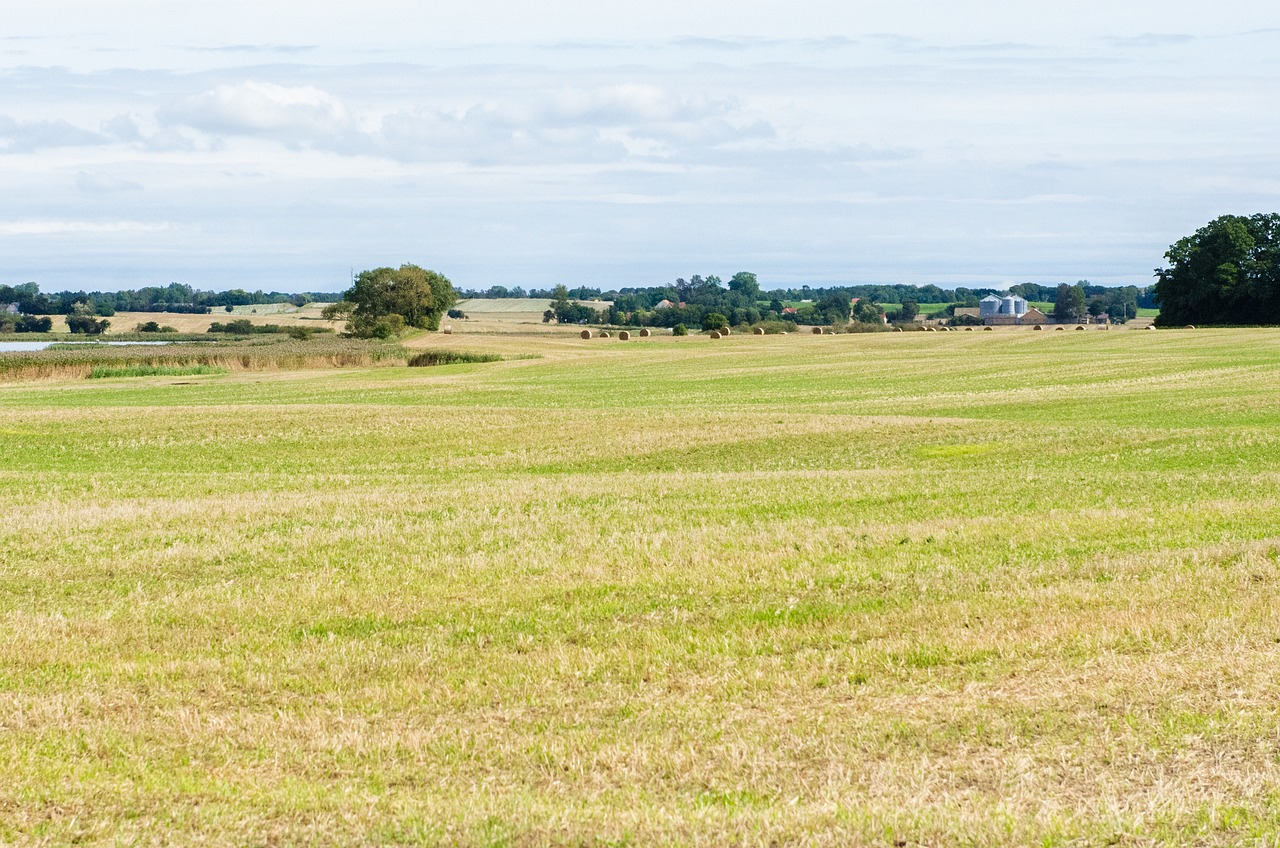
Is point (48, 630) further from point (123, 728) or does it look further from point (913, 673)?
point (913, 673)

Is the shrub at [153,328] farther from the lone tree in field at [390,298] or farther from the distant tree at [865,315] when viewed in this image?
the distant tree at [865,315]

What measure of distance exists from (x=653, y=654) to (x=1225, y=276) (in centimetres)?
12255

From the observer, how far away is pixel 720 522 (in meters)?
18.2

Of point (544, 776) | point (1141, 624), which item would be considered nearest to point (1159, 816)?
point (544, 776)

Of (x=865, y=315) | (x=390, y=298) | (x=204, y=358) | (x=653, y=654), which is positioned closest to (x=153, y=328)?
(x=390, y=298)

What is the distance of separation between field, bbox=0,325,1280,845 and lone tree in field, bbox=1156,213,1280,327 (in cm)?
10109

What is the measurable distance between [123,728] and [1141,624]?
25.4 ft

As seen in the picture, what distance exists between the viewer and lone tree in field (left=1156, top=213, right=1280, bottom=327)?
120000 mm

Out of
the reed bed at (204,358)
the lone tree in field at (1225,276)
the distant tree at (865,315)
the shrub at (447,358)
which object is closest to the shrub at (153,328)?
the reed bed at (204,358)

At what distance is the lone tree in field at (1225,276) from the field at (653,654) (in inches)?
3980

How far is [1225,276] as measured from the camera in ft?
397

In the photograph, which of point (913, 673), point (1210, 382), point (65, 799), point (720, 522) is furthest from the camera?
point (1210, 382)

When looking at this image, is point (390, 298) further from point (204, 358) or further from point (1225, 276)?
point (1225, 276)

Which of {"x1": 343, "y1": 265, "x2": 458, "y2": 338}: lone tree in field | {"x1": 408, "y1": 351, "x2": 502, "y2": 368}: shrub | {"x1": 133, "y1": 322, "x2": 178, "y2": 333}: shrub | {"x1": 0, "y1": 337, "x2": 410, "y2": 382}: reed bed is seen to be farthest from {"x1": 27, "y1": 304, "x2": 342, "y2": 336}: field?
{"x1": 408, "y1": 351, "x2": 502, "y2": 368}: shrub
